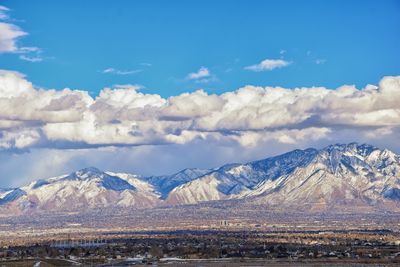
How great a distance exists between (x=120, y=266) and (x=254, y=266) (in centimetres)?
3387

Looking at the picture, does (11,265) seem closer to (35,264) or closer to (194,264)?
(35,264)

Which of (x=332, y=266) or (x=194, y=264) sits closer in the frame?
(x=332, y=266)

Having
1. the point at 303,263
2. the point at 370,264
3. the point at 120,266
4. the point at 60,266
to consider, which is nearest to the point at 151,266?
the point at 120,266

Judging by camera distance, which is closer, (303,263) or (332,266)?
(332,266)

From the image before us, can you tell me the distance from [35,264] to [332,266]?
75.0m

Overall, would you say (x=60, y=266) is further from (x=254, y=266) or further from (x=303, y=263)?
(x=303, y=263)

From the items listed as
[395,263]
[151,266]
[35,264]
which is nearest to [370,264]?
[395,263]

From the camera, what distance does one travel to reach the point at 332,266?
184 m

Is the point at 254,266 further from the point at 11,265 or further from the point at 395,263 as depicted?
the point at 11,265

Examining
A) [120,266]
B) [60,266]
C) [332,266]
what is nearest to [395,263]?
[332,266]

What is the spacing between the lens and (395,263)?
193625 mm

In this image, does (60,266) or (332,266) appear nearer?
(332,266)

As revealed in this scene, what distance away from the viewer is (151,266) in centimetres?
19425

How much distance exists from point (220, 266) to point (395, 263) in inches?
1760
